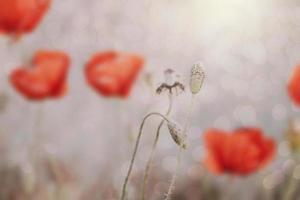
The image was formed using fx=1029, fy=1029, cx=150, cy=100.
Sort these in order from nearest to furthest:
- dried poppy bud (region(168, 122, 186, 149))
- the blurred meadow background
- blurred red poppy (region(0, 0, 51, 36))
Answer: dried poppy bud (region(168, 122, 186, 149)) → blurred red poppy (region(0, 0, 51, 36)) → the blurred meadow background

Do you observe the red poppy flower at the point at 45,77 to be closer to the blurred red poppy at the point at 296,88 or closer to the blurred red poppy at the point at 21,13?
the blurred red poppy at the point at 21,13

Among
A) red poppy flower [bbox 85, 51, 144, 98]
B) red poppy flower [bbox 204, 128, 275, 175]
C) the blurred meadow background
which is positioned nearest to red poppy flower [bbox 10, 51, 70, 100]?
red poppy flower [bbox 85, 51, 144, 98]

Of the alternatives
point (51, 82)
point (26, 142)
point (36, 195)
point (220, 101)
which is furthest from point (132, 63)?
point (220, 101)

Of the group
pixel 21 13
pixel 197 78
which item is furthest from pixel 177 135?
pixel 21 13

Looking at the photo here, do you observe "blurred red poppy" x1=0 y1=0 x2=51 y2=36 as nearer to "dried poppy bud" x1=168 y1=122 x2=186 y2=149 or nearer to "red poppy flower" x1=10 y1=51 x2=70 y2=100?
"red poppy flower" x1=10 y1=51 x2=70 y2=100

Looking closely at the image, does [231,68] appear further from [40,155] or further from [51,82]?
[51,82]

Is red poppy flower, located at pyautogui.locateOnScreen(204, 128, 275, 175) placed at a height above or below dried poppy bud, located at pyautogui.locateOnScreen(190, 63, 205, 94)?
below
